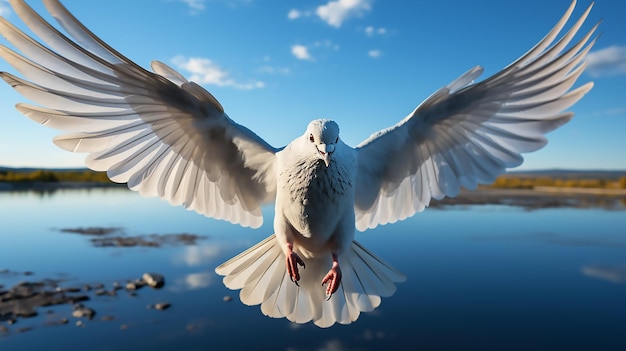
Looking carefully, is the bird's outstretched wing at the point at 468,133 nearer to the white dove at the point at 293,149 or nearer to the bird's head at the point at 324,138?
the white dove at the point at 293,149

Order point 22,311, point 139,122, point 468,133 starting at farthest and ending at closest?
point 22,311, point 468,133, point 139,122

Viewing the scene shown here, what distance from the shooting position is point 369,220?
258 centimetres

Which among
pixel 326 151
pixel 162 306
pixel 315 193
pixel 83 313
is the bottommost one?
pixel 162 306

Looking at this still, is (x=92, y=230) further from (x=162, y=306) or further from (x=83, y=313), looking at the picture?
(x=83, y=313)

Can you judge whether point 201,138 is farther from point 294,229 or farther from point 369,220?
point 369,220

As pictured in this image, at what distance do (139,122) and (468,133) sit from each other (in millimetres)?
1758

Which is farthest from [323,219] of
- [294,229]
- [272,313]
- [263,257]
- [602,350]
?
[602,350]

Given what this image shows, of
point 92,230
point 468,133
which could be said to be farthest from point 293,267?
point 92,230

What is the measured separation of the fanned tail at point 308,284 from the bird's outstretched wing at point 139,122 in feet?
0.92

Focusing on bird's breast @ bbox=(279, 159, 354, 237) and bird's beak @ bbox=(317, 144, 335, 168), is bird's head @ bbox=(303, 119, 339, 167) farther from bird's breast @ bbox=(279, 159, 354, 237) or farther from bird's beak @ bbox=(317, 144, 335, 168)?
bird's breast @ bbox=(279, 159, 354, 237)

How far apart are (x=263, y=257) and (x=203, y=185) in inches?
22.3

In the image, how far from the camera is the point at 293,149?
1.72 m

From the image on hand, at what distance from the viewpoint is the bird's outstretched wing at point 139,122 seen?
1350 millimetres

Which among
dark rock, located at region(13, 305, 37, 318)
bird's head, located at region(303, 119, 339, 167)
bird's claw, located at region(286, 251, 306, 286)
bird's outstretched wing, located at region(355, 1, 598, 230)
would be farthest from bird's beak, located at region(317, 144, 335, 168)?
dark rock, located at region(13, 305, 37, 318)
